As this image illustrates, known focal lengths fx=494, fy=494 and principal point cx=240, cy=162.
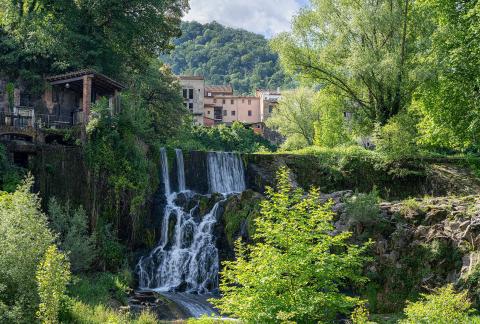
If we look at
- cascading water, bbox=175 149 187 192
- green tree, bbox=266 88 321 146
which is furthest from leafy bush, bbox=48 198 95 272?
green tree, bbox=266 88 321 146

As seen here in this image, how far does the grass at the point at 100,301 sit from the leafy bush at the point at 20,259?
123 centimetres

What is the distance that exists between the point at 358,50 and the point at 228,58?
351 ft

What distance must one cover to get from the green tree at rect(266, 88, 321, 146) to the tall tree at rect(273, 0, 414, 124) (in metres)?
12.9

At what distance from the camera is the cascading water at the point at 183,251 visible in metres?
22.3

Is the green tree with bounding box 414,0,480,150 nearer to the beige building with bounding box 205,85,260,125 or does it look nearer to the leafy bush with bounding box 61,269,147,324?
the leafy bush with bounding box 61,269,147,324

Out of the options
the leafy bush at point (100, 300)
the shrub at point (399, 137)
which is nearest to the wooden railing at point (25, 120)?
the leafy bush at point (100, 300)

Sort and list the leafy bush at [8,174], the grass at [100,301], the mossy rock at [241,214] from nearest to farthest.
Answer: the grass at [100,301] < the leafy bush at [8,174] < the mossy rock at [241,214]

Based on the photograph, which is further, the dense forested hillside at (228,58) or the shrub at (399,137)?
the dense forested hillside at (228,58)

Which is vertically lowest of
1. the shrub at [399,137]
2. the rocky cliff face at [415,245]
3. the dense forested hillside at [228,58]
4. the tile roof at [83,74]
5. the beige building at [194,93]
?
the rocky cliff face at [415,245]

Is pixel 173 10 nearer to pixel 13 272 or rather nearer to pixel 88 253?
pixel 88 253

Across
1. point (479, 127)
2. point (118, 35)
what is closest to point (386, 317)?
point (479, 127)

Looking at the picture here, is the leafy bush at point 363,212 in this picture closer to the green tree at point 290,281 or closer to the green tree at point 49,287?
the green tree at point 290,281

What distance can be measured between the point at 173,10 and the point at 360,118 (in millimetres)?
15538

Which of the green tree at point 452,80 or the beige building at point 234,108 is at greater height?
the beige building at point 234,108
